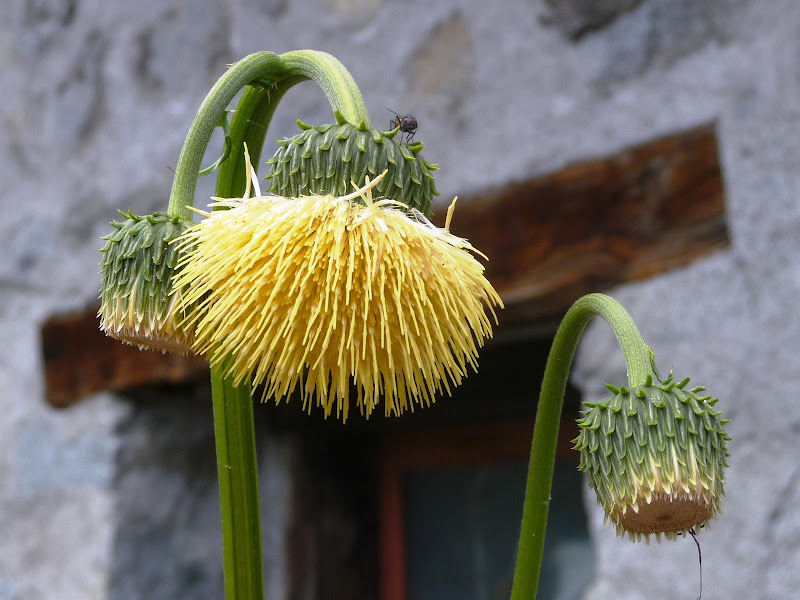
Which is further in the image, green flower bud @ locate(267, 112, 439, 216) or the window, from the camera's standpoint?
the window

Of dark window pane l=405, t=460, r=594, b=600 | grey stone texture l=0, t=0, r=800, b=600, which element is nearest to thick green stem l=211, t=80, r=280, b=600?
grey stone texture l=0, t=0, r=800, b=600

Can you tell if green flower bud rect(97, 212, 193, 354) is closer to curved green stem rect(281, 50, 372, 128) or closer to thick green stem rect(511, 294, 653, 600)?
curved green stem rect(281, 50, 372, 128)

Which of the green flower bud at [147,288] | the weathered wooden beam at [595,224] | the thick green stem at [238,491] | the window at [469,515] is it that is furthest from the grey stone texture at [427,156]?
the green flower bud at [147,288]

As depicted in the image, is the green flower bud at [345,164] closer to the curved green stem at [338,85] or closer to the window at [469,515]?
the curved green stem at [338,85]

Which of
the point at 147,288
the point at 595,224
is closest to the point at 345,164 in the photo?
the point at 147,288

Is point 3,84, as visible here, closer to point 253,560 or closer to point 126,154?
point 126,154
